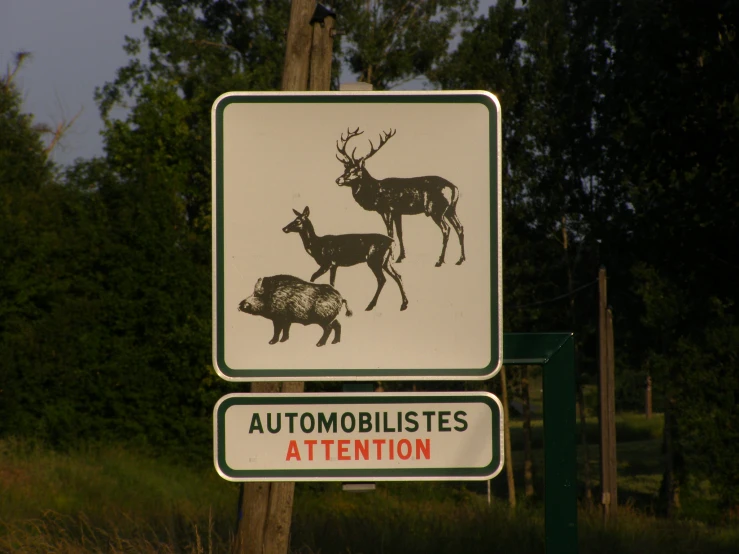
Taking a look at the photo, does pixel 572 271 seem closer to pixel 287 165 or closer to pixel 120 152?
pixel 120 152

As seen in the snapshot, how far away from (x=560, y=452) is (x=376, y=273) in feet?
2.65

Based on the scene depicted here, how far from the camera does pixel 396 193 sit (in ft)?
8.86

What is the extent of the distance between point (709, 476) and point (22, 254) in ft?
76.1

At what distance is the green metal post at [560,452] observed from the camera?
283 cm

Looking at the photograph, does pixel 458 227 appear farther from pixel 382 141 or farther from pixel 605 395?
pixel 605 395

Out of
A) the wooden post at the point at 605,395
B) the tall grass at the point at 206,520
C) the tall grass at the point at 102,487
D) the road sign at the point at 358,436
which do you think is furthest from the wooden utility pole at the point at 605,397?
the road sign at the point at 358,436

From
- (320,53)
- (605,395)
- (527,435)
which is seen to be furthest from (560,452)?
(527,435)

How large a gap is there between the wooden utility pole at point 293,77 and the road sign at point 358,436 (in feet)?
3.60

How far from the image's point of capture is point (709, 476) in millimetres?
31734

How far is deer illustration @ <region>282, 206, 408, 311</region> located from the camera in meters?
2.65

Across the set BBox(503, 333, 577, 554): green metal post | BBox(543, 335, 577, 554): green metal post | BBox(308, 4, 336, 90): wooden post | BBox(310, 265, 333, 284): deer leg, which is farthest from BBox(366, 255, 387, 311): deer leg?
BBox(308, 4, 336, 90): wooden post

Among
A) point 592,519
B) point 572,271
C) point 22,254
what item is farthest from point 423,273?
point 572,271

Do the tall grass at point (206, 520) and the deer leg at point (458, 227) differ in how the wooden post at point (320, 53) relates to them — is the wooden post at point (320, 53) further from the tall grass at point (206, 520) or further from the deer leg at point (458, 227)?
the tall grass at point (206, 520)

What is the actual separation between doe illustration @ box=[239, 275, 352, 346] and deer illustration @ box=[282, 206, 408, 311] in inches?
1.9
